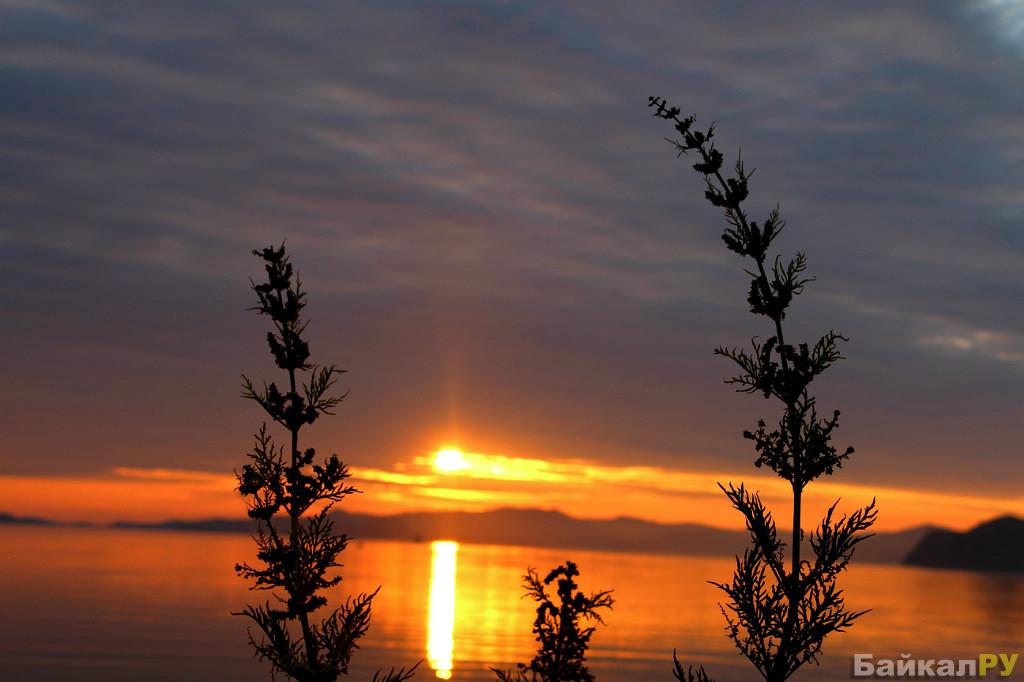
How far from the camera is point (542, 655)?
81.2ft

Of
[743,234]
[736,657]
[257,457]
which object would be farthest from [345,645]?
[736,657]

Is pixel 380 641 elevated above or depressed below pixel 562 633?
below

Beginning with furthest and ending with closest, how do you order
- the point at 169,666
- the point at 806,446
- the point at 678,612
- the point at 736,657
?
the point at 678,612 < the point at 736,657 < the point at 169,666 < the point at 806,446

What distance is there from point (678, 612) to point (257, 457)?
18797 cm

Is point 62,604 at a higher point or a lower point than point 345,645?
lower

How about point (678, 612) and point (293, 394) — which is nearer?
point (293, 394)

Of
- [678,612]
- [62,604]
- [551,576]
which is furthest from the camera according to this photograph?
[678,612]

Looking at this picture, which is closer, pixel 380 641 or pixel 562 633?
pixel 562 633

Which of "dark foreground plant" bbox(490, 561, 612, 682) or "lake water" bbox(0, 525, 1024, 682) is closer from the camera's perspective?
"dark foreground plant" bbox(490, 561, 612, 682)

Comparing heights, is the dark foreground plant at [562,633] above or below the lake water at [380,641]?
above

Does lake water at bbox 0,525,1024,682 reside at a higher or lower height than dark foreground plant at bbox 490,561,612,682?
lower

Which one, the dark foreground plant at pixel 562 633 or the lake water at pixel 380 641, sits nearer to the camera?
the dark foreground plant at pixel 562 633

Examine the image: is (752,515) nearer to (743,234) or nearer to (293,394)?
(743,234)

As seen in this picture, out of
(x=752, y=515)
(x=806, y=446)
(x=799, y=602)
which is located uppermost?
(x=806, y=446)
